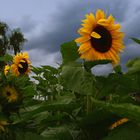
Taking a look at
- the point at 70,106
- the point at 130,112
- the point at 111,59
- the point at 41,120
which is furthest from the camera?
the point at 111,59

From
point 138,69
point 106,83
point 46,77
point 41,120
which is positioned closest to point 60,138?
point 41,120

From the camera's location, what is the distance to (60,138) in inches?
91.3

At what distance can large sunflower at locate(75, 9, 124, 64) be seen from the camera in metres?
2.56

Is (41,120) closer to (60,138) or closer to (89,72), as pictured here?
(60,138)

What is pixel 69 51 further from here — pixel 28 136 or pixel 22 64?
pixel 22 64

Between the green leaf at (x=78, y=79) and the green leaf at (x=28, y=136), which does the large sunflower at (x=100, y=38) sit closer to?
the green leaf at (x=78, y=79)

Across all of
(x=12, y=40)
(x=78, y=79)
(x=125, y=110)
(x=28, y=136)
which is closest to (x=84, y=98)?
(x=78, y=79)

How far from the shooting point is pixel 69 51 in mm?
2586

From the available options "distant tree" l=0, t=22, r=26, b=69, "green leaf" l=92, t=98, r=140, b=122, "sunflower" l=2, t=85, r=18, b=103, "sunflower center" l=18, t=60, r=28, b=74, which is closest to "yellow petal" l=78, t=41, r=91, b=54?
"sunflower" l=2, t=85, r=18, b=103

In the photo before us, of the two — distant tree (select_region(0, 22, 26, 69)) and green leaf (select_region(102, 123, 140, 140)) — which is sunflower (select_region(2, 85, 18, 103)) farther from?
distant tree (select_region(0, 22, 26, 69))

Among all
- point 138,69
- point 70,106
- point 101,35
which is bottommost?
point 70,106

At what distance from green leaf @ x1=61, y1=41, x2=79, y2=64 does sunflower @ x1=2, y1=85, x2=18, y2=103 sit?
0.39 m

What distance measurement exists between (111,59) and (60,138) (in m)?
0.56

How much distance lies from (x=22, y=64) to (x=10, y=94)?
3682 millimetres
